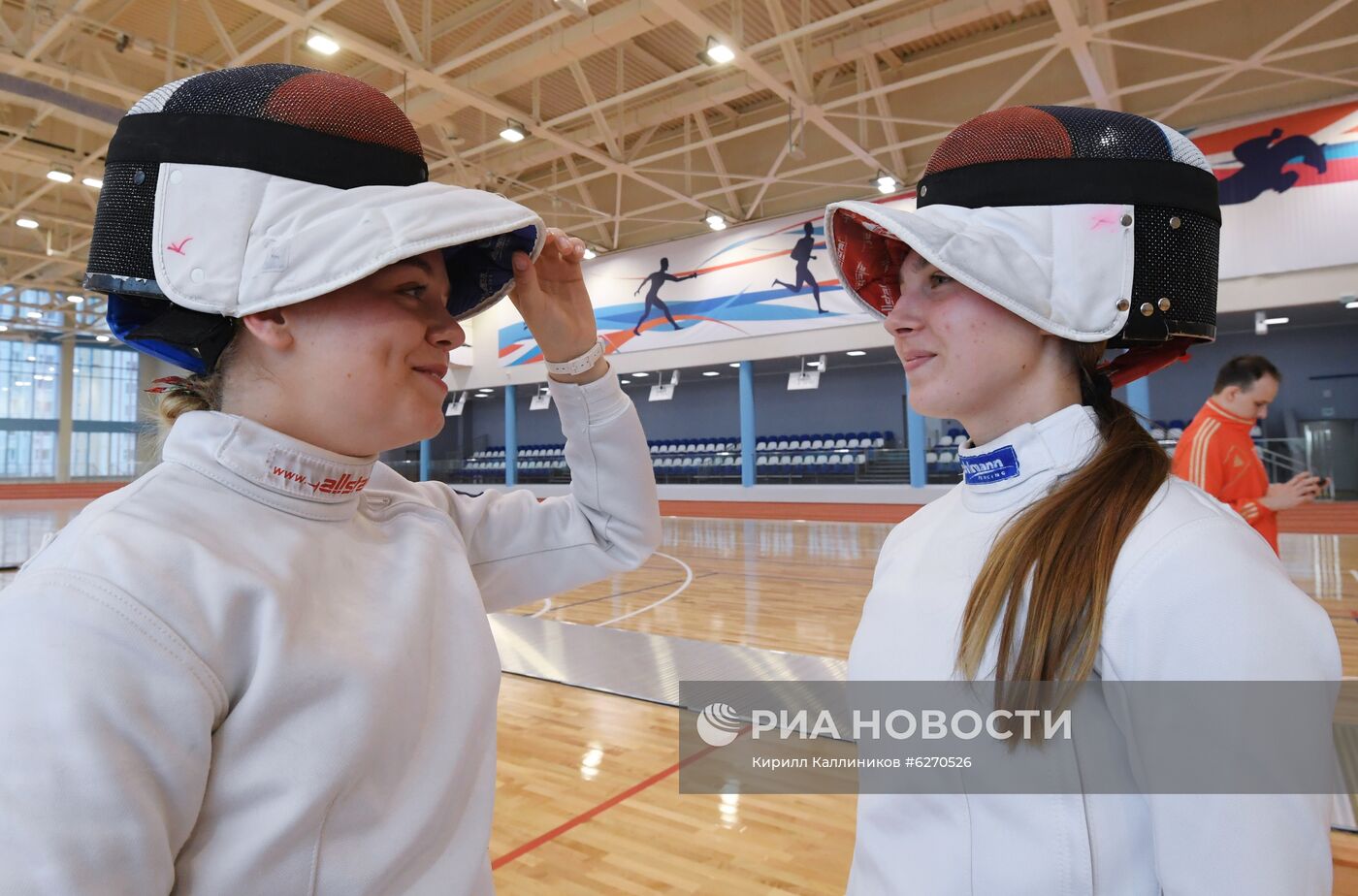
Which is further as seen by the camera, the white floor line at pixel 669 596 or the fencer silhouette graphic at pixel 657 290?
the fencer silhouette graphic at pixel 657 290

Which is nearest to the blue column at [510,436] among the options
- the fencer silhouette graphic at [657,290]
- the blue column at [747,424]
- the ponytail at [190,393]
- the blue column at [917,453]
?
the fencer silhouette graphic at [657,290]

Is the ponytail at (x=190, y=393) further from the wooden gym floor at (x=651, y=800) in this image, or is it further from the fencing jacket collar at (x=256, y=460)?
the wooden gym floor at (x=651, y=800)

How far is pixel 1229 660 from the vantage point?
0.71 meters

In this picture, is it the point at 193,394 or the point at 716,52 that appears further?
the point at 716,52

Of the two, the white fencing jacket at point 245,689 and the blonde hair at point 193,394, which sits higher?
the blonde hair at point 193,394

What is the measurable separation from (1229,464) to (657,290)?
13.6 metres

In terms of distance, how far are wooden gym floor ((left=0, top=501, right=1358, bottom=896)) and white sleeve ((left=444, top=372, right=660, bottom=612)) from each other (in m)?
1.22

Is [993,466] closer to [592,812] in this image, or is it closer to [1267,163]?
[592,812]

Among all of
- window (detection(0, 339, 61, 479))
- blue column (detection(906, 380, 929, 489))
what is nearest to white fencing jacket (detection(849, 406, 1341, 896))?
blue column (detection(906, 380, 929, 489))

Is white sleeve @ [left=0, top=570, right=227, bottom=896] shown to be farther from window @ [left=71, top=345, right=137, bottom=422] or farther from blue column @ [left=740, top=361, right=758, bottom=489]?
window @ [left=71, top=345, right=137, bottom=422]

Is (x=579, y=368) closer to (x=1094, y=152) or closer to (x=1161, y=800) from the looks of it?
(x=1094, y=152)

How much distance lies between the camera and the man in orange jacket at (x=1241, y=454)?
323cm

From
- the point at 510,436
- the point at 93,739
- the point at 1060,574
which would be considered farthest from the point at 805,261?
the point at 93,739

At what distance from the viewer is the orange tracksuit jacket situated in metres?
3.28
